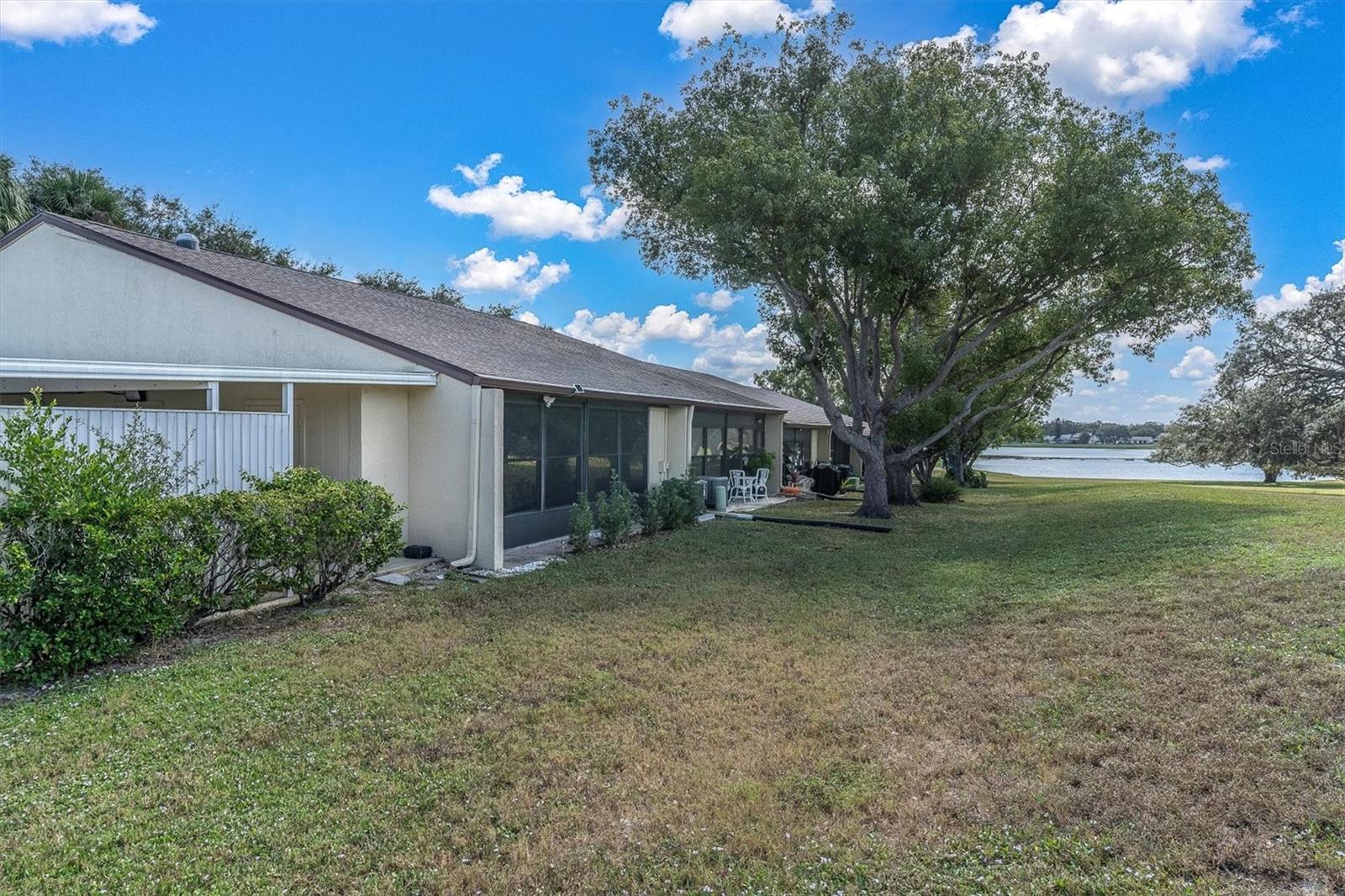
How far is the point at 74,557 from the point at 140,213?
23919mm

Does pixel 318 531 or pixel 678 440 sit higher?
pixel 678 440

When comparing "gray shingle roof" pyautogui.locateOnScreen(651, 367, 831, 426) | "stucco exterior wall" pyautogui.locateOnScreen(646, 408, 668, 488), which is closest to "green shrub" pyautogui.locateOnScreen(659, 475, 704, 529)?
"stucco exterior wall" pyautogui.locateOnScreen(646, 408, 668, 488)

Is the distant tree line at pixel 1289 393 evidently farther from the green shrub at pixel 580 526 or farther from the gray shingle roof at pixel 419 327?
the green shrub at pixel 580 526

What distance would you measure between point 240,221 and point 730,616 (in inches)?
1018

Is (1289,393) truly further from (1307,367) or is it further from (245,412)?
(245,412)

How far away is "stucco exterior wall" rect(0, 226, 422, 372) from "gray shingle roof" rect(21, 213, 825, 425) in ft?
0.71

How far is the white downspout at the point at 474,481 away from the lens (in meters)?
8.48

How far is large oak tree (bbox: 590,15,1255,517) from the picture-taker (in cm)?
1197

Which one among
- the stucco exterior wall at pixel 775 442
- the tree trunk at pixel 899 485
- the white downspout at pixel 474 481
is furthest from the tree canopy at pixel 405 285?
the white downspout at pixel 474 481

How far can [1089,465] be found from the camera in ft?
164

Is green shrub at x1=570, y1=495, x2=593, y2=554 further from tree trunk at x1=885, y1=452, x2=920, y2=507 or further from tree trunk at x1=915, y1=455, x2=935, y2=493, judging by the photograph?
tree trunk at x1=915, y1=455, x2=935, y2=493

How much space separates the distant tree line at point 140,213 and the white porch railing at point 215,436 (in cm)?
899

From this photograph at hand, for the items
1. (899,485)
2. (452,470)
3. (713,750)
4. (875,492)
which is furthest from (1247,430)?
(713,750)

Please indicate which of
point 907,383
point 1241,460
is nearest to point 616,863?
point 907,383
